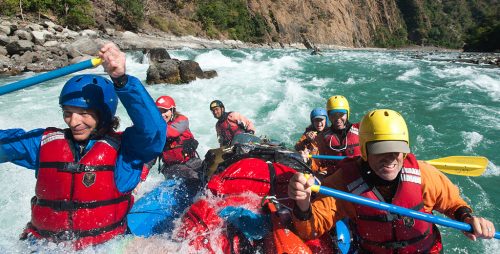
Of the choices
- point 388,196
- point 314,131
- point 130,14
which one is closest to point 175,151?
point 314,131

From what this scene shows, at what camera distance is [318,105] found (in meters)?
11.1

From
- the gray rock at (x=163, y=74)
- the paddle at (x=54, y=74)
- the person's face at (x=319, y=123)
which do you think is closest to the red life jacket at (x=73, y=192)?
the paddle at (x=54, y=74)

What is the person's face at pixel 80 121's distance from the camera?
219 cm

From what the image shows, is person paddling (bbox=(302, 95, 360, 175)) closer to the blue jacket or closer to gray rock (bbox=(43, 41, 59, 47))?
the blue jacket

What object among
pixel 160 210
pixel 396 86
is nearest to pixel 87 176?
pixel 160 210

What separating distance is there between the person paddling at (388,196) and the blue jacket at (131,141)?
1036 mm

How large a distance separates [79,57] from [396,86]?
605 inches

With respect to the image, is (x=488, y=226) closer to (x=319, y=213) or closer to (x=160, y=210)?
(x=319, y=213)

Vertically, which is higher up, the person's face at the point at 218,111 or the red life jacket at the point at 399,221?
the red life jacket at the point at 399,221

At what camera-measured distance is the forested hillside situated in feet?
101

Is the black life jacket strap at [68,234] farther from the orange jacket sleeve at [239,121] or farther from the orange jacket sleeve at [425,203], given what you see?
the orange jacket sleeve at [239,121]

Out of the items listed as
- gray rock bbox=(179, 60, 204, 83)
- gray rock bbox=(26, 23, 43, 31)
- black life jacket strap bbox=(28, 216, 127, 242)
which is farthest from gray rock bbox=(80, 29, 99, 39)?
black life jacket strap bbox=(28, 216, 127, 242)

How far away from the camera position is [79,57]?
17.2 meters

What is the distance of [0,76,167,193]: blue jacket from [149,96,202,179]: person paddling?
2297 mm
